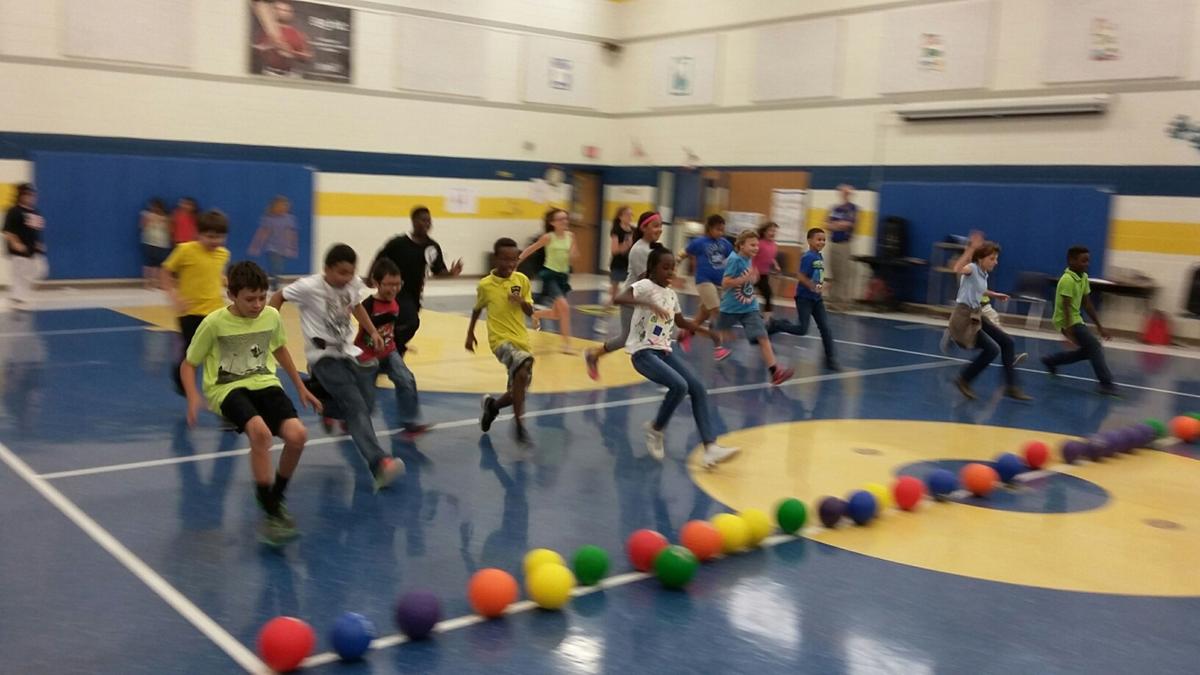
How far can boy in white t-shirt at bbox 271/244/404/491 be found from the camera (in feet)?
23.5

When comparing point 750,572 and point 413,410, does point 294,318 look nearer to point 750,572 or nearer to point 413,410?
point 413,410

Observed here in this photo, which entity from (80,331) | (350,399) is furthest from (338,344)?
(80,331)

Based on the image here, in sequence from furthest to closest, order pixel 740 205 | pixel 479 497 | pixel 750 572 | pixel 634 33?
pixel 634 33 < pixel 740 205 < pixel 479 497 < pixel 750 572

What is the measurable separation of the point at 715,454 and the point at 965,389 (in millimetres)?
4868

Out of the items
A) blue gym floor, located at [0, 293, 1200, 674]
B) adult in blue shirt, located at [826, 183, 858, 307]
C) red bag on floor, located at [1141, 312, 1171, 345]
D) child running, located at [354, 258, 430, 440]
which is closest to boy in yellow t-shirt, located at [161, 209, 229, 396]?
blue gym floor, located at [0, 293, 1200, 674]

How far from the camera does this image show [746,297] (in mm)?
11742

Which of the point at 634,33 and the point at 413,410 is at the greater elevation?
the point at 634,33

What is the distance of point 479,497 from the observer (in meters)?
7.19

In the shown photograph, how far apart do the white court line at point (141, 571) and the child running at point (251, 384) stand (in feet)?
2.39

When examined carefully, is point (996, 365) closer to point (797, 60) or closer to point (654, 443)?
point (654, 443)

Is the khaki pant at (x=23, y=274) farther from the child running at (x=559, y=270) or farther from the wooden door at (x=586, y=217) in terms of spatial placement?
the wooden door at (x=586, y=217)

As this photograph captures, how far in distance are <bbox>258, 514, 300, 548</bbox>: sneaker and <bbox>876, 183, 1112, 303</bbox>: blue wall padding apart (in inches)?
650

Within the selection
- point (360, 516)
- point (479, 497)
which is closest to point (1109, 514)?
point (479, 497)

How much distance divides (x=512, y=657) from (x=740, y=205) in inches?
834
